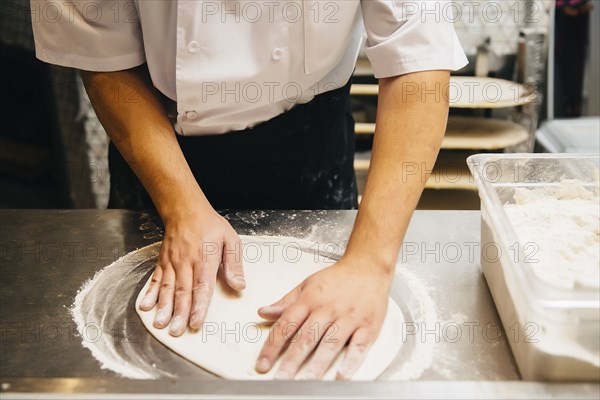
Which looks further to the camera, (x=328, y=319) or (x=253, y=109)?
(x=253, y=109)

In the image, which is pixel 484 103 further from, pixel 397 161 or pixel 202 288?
pixel 202 288

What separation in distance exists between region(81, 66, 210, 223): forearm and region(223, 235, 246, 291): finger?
0.10 m

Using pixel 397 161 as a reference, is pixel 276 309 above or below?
below

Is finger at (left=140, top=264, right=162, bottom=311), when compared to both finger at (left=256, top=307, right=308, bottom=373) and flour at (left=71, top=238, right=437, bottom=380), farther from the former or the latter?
finger at (left=256, top=307, right=308, bottom=373)

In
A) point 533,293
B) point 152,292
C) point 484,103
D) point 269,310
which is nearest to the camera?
point 533,293

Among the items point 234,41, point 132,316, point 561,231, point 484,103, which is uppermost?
point 234,41

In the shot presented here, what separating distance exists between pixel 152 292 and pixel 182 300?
0.07 meters

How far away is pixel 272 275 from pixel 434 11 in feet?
1.98

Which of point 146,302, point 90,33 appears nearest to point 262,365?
point 146,302

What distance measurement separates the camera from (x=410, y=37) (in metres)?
1.22

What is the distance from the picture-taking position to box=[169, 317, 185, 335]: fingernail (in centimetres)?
104

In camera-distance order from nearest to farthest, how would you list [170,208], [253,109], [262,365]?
[262,365] < [170,208] < [253,109]

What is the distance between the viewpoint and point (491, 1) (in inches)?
108

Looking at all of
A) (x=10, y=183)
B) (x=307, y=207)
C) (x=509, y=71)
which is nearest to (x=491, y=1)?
(x=509, y=71)
